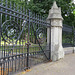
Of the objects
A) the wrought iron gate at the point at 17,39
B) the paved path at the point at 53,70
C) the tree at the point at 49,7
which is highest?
the tree at the point at 49,7

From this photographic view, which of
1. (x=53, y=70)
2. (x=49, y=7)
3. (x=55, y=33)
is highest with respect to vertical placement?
(x=49, y=7)

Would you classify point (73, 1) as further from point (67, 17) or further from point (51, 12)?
point (51, 12)

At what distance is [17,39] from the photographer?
10.6ft

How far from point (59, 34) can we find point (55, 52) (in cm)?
113

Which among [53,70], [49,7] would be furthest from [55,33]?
[49,7]

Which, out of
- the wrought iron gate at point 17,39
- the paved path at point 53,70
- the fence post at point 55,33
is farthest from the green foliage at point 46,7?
the paved path at point 53,70

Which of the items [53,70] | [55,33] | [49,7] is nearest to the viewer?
[53,70]

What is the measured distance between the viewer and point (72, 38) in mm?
7969

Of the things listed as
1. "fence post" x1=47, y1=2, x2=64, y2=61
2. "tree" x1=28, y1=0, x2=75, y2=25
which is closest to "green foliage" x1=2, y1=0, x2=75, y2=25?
"tree" x1=28, y1=0, x2=75, y2=25

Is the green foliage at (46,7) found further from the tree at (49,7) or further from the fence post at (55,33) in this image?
the fence post at (55,33)

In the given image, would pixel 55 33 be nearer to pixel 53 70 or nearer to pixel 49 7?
pixel 53 70

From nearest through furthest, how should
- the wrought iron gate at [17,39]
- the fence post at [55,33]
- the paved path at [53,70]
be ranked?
Result: the wrought iron gate at [17,39], the paved path at [53,70], the fence post at [55,33]

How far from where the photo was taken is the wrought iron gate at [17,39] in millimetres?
2801

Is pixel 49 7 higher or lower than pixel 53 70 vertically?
higher
